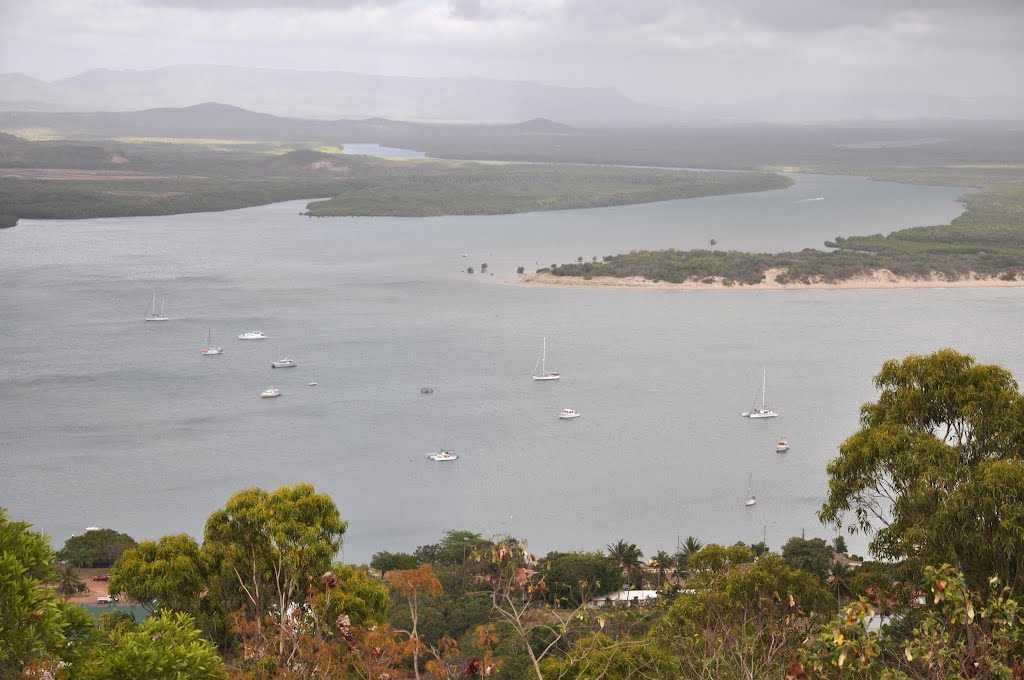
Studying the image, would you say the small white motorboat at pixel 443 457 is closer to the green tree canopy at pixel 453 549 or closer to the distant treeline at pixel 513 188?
the green tree canopy at pixel 453 549

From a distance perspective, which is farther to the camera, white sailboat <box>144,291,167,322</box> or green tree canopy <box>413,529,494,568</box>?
white sailboat <box>144,291,167,322</box>

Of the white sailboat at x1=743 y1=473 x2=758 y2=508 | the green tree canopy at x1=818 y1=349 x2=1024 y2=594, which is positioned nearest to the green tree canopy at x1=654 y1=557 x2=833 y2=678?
the green tree canopy at x1=818 y1=349 x2=1024 y2=594

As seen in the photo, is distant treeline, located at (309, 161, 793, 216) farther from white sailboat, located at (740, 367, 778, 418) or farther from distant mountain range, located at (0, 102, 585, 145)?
distant mountain range, located at (0, 102, 585, 145)

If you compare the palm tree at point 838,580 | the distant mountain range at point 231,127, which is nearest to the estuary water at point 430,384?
the palm tree at point 838,580

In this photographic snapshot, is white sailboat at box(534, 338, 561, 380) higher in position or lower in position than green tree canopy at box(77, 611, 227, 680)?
lower

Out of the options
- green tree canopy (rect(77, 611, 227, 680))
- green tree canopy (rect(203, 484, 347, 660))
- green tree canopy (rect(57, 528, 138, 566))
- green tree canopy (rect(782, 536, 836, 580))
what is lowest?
green tree canopy (rect(57, 528, 138, 566))

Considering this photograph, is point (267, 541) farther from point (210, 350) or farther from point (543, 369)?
point (210, 350)

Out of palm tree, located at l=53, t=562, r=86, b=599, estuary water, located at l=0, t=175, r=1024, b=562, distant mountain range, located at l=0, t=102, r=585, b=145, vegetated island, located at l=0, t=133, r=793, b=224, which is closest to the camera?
palm tree, located at l=53, t=562, r=86, b=599
